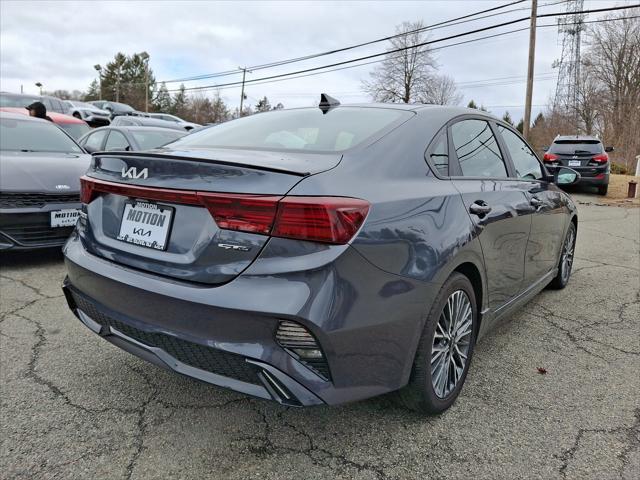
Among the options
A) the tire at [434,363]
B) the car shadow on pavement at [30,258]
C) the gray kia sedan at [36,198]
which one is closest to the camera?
the tire at [434,363]

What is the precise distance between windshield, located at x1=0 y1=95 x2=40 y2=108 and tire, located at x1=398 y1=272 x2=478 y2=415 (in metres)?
13.9

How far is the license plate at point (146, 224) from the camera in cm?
195

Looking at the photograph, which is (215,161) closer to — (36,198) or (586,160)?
(36,198)

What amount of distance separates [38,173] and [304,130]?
328cm

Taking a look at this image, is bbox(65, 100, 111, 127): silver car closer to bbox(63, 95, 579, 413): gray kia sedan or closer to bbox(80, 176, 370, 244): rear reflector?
bbox(63, 95, 579, 413): gray kia sedan

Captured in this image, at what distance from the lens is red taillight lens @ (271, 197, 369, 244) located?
1.69 meters

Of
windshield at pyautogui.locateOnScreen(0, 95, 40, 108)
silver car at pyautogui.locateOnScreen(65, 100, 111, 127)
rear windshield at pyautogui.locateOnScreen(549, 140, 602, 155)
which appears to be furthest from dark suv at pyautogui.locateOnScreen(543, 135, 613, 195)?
silver car at pyautogui.locateOnScreen(65, 100, 111, 127)

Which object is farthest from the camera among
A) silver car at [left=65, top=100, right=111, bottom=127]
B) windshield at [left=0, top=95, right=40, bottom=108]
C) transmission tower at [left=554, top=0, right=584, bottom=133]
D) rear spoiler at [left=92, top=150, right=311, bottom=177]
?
transmission tower at [left=554, top=0, right=584, bottom=133]

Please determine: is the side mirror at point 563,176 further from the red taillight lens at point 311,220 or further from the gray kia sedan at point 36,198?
the gray kia sedan at point 36,198

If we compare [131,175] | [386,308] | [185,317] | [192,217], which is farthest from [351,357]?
[131,175]

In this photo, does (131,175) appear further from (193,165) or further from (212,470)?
(212,470)

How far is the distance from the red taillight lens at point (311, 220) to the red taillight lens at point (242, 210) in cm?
4

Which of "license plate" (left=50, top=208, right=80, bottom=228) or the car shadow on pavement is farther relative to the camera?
the car shadow on pavement

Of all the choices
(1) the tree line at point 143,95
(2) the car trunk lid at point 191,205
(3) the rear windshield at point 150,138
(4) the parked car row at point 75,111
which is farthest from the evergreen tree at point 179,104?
(2) the car trunk lid at point 191,205
